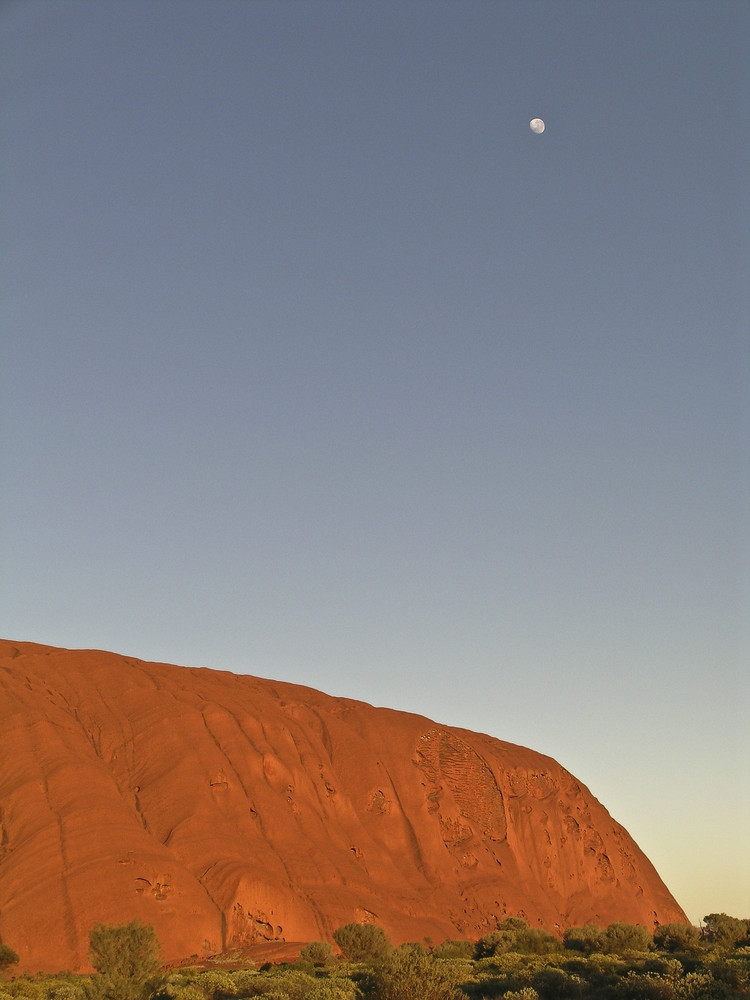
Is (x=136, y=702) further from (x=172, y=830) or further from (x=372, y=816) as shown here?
(x=372, y=816)

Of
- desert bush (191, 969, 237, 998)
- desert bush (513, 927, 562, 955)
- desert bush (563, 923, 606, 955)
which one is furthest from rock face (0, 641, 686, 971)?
desert bush (191, 969, 237, 998)

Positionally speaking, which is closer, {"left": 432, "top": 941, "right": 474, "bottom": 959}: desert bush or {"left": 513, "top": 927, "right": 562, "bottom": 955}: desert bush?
{"left": 513, "top": 927, "right": 562, "bottom": 955}: desert bush

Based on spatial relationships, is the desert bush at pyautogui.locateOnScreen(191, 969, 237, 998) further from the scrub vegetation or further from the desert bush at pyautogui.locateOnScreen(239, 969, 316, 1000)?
the desert bush at pyautogui.locateOnScreen(239, 969, 316, 1000)

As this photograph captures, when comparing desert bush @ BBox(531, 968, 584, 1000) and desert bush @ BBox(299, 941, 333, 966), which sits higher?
desert bush @ BBox(531, 968, 584, 1000)

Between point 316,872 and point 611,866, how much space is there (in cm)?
4078

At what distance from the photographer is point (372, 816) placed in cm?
7319

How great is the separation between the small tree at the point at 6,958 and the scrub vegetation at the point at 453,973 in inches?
133

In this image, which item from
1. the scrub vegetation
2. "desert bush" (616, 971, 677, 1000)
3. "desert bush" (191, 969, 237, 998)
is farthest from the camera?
"desert bush" (191, 969, 237, 998)

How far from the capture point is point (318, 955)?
4241cm

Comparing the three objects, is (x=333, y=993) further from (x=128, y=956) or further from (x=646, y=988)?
(x=128, y=956)

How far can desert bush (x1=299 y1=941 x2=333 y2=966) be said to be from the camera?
42156 mm

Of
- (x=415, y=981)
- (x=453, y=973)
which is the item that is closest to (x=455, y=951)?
(x=453, y=973)

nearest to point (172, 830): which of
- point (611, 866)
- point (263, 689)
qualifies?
point (263, 689)

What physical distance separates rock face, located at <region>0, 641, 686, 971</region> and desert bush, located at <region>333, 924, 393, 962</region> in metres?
5.01
